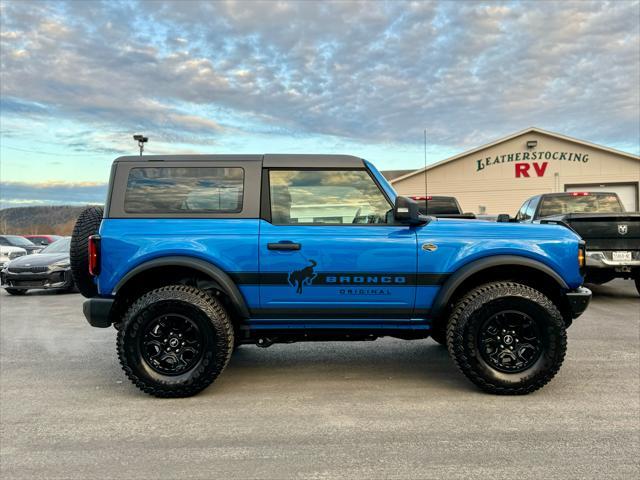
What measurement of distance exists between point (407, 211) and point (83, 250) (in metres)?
2.74

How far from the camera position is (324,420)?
3.37 m

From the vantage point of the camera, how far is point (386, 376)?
4359 millimetres

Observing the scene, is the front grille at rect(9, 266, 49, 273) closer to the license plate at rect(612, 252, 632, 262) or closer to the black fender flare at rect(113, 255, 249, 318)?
the black fender flare at rect(113, 255, 249, 318)

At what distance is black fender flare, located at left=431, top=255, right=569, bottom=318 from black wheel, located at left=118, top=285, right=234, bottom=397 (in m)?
1.74

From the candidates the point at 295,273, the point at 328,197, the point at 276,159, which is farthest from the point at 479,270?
the point at 276,159

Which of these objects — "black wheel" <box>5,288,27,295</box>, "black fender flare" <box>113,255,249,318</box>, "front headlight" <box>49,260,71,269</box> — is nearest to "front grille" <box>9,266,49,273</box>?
"front headlight" <box>49,260,71,269</box>

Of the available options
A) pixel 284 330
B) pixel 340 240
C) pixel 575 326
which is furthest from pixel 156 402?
pixel 575 326

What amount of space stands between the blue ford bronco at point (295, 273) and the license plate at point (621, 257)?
4.35 m

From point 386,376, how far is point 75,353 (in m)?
3.44

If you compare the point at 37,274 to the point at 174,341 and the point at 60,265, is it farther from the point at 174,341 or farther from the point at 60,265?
the point at 174,341

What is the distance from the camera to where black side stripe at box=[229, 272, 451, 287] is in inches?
151

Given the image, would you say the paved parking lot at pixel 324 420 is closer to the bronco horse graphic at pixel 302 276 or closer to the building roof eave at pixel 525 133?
the bronco horse graphic at pixel 302 276

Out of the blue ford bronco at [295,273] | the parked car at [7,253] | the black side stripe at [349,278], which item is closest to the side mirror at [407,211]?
the blue ford bronco at [295,273]

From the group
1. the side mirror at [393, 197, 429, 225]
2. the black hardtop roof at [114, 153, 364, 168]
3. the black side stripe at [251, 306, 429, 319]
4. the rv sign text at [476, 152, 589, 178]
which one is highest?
the rv sign text at [476, 152, 589, 178]
